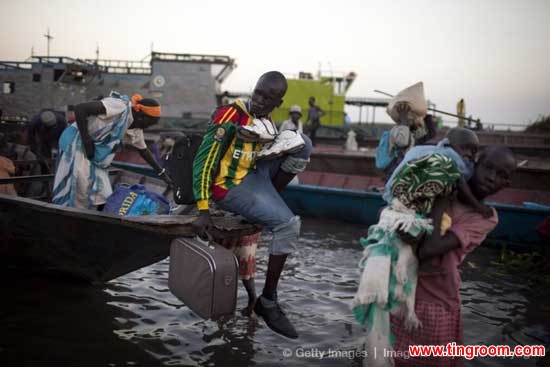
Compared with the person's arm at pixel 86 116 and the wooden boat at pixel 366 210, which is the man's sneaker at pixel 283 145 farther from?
the wooden boat at pixel 366 210

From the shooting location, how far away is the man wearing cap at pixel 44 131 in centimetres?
781

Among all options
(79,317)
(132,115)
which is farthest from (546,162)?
(79,317)

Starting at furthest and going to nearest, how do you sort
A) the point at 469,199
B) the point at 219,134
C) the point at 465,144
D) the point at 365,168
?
the point at 365,168 → the point at 219,134 → the point at 465,144 → the point at 469,199

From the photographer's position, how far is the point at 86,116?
4062 mm

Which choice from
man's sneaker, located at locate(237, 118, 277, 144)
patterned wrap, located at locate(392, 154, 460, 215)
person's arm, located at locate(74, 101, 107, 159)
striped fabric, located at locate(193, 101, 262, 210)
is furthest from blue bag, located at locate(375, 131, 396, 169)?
patterned wrap, located at locate(392, 154, 460, 215)

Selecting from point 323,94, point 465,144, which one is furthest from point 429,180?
point 323,94

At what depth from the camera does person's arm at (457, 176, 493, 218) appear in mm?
2256

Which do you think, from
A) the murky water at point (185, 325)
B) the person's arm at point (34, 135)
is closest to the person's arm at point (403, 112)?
the murky water at point (185, 325)

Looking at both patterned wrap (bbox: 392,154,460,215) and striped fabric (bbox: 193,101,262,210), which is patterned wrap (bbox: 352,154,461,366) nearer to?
patterned wrap (bbox: 392,154,460,215)

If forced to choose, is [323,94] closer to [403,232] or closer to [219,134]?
[219,134]

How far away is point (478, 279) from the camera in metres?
5.62

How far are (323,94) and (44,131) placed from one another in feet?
52.3

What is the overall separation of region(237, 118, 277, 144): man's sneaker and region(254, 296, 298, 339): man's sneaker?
115 cm

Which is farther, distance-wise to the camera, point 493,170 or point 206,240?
point 206,240
